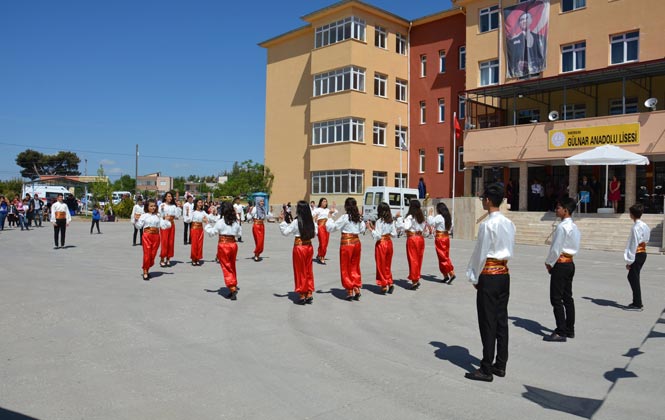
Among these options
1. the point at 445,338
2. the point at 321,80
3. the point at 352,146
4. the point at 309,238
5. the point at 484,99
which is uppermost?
the point at 321,80

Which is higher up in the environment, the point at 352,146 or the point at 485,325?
the point at 352,146

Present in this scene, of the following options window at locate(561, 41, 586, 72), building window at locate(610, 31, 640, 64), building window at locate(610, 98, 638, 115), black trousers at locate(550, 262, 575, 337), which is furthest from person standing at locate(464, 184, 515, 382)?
window at locate(561, 41, 586, 72)

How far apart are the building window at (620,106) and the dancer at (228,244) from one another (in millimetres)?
24946

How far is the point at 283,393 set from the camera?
531 centimetres

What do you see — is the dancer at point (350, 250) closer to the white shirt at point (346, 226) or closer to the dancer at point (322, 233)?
the white shirt at point (346, 226)

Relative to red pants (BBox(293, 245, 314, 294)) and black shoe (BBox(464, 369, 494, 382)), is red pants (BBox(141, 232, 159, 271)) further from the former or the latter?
black shoe (BBox(464, 369, 494, 382))

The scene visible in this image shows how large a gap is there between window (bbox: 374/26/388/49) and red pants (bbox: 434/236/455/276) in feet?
93.5

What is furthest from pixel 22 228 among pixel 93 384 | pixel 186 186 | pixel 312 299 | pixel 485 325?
pixel 186 186

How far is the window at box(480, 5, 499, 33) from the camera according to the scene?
1272 inches

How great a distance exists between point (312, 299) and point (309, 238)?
117cm

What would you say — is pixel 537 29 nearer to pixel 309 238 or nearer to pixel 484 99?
pixel 484 99

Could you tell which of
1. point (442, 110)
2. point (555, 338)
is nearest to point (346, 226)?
point (555, 338)

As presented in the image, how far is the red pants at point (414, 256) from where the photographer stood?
11.9 m

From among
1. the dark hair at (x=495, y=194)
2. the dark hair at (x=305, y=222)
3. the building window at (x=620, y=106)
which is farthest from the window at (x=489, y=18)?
the dark hair at (x=495, y=194)
